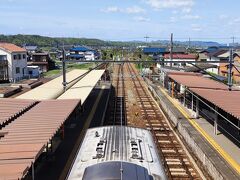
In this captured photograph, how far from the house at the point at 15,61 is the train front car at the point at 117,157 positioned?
4158 centimetres

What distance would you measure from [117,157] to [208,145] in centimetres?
1201

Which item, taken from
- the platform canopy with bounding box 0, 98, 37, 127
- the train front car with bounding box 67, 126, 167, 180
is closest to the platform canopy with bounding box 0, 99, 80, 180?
the platform canopy with bounding box 0, 98, 37, 127

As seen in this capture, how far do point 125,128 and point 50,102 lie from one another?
10.5 metres

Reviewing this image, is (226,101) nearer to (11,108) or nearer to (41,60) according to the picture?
(11,108)

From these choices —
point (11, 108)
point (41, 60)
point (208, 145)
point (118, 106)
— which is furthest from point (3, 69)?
point (208, 145)

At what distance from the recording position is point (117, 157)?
355 inches

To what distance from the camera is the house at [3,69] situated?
163 ft

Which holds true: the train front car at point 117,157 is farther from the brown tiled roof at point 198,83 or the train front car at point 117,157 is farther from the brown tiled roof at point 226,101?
the brown tiled roof at point 198,83

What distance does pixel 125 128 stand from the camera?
12016 mm

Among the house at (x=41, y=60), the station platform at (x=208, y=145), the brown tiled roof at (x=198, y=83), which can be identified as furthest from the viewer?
the house at (x=41, y=60)

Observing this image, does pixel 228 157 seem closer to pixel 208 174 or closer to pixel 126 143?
pixel 208 174

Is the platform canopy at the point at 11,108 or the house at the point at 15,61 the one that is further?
the house at the point at 15,61

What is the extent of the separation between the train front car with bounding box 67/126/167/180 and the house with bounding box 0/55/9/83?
1620 inches

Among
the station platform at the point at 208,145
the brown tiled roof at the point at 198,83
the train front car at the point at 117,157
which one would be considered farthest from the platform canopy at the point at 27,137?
the brown tiled roof at the point at 198,83
